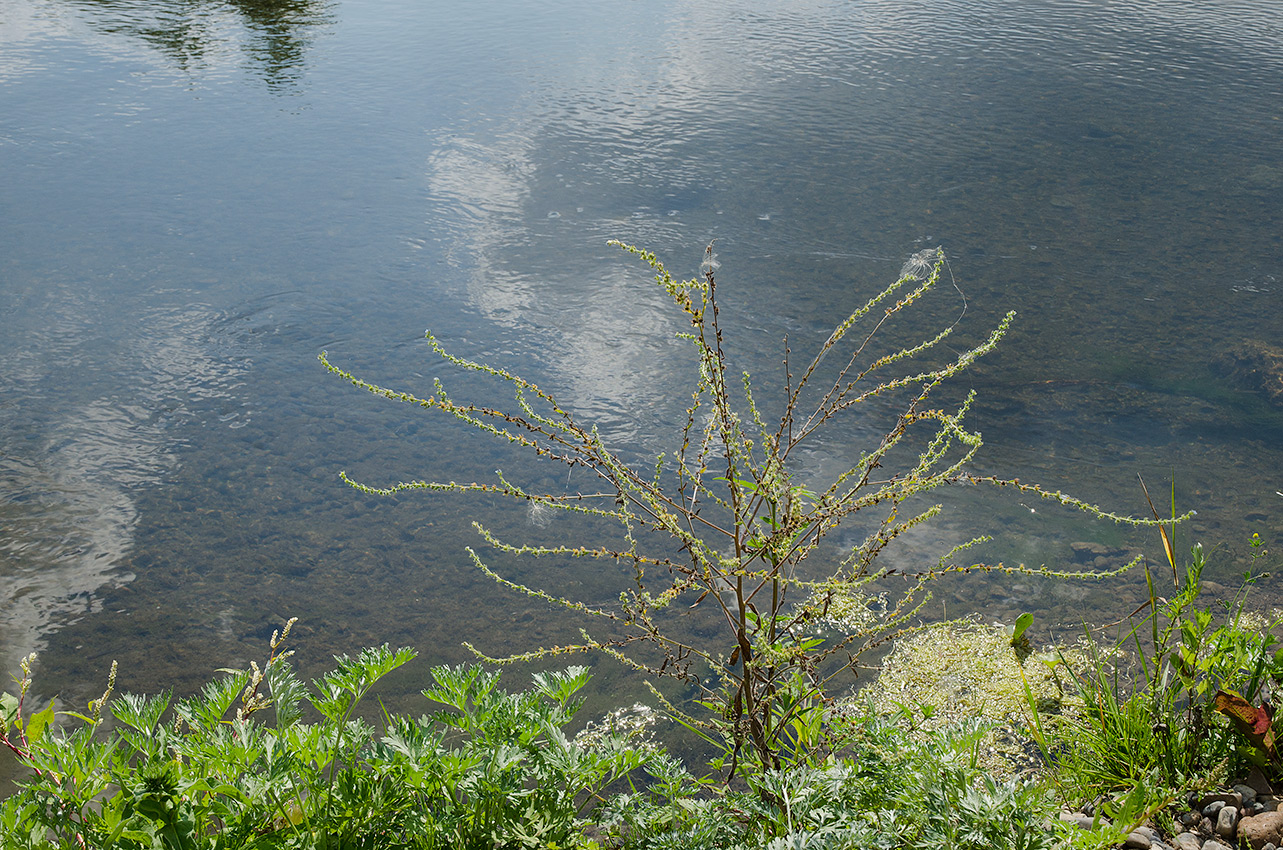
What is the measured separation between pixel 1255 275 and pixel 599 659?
3580 millimetres

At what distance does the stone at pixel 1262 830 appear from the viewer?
5.05ft

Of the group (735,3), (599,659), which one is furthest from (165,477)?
(735,3)

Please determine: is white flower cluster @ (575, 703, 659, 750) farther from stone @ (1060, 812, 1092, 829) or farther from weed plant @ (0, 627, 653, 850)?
stone @ (1060, 812, 1092, 829)

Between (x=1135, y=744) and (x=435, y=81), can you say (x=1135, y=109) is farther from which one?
(x=1135, y=744)

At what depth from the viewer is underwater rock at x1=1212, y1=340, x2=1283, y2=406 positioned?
347 centimetres

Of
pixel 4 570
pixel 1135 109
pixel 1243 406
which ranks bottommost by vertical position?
pixel 4 570

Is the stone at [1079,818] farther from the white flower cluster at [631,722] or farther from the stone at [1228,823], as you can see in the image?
the white flower cluster at [631,722]

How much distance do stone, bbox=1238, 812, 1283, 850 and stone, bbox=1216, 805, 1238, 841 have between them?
0.02 metres

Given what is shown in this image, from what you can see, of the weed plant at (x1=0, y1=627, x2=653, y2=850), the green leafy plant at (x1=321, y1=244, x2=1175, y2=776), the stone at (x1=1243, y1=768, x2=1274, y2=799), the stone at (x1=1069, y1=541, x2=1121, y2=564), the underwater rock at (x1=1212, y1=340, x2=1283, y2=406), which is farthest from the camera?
the underwater rock at (x1=1212, y1=340, x2=1283, y2=406)

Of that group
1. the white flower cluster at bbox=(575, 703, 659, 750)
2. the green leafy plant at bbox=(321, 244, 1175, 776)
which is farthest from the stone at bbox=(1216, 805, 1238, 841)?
the white flower cluster at bbox=(575, 703, 659, 750)

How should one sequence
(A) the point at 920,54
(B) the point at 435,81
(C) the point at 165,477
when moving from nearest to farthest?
(C) the point at 165,477
(B) the point at 435,81
(A) the point at 920,54

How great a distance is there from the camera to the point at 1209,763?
1.73 meters

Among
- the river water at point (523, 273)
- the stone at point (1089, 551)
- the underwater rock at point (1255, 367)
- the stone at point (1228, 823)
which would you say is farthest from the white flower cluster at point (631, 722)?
the underwater rock at point (1255, 367)

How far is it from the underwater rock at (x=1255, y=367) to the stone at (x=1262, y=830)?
239 cm
